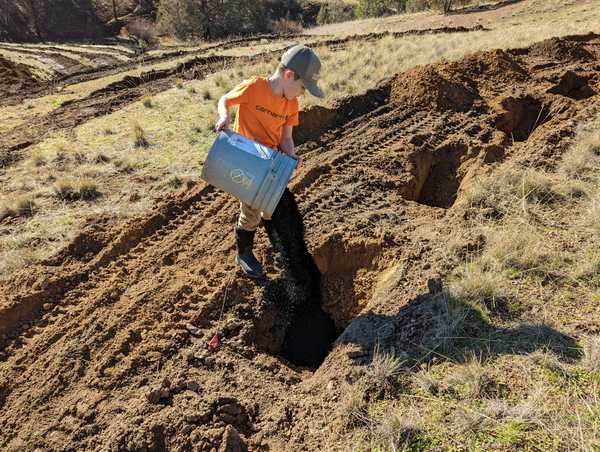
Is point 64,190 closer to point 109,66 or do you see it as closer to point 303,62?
point 303,62

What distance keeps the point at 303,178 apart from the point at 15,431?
11.0 ft

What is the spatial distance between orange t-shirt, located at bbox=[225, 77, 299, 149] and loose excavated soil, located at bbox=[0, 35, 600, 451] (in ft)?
3.40

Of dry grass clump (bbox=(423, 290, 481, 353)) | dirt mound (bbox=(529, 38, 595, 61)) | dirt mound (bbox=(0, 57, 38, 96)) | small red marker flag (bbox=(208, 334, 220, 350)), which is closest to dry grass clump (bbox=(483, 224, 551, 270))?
dry grass clump (bbox=(423, 290, 481, 353))

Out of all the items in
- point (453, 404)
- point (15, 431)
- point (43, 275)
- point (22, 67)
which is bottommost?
point (453, 404)

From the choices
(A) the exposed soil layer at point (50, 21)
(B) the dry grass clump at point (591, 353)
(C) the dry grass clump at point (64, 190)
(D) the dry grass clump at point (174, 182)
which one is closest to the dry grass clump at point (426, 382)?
(B) the dry grass clump at point (591, 353)

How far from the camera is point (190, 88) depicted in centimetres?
914

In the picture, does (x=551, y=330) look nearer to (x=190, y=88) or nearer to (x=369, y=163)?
(x=369, y=163)

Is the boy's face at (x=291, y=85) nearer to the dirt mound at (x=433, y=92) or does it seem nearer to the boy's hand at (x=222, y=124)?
the boy's hand at (x=222, y=124)

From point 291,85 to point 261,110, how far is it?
308mm

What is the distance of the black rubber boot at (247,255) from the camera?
3.69 meters

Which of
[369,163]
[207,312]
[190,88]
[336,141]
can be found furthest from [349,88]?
[207,312]

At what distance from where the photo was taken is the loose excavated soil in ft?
9.01

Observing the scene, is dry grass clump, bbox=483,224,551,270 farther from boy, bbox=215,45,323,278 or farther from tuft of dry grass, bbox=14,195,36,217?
tuft of dry grass, bbox=14,195,36,217

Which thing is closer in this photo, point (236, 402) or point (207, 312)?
point (236, 402)
